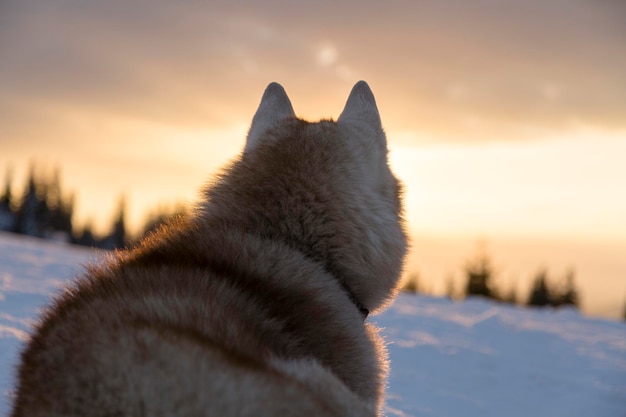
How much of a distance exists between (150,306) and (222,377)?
0.52m

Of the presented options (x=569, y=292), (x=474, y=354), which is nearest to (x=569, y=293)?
(x=569, y=292)

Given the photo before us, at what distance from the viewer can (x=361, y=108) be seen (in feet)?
12.7

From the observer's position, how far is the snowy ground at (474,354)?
5.29 meters

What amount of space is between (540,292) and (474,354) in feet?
155

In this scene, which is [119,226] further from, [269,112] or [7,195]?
[269,112]

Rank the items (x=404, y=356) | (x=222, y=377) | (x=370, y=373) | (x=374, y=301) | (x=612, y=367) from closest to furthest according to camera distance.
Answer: (x=222, y=377) < (x=370, y=373) < (x=374, y=301) < (x=404, y=356) < (x=612, y=367)

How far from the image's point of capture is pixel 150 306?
7.29ft

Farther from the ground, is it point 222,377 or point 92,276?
point 92,276

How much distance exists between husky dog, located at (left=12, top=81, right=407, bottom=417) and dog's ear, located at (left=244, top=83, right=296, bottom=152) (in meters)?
0.01

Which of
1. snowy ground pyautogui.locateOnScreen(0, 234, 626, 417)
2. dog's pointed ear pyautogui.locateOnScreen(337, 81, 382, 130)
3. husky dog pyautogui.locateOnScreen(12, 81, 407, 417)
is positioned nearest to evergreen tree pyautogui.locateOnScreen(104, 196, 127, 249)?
snowy ground pyautogui.locateOnScreen(0, 234, 626, 417)

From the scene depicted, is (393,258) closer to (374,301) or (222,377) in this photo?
(374,301)

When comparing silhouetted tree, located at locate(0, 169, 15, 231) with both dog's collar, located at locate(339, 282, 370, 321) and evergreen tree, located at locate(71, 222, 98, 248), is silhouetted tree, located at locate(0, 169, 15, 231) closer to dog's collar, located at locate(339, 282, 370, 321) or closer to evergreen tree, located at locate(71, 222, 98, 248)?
evergreen tree, located at locate(71, 222, 98, 248)

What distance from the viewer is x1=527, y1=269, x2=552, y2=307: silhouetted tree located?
5009 centimetres

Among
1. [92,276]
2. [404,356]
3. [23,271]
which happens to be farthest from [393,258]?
[23,271]
